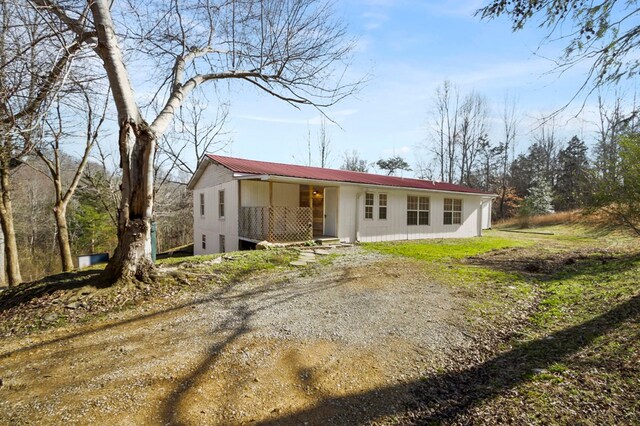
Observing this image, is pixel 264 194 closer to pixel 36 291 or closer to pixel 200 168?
pixel 200 168

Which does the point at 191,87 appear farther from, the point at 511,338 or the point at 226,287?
the point at 511,338

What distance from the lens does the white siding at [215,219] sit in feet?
39.8

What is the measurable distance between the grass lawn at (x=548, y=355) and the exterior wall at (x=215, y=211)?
7938 mm

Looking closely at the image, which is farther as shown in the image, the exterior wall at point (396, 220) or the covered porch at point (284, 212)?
the exterior wall at point (396, 220)

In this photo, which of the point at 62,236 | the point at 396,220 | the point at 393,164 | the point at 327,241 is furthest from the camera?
the point at 393,164

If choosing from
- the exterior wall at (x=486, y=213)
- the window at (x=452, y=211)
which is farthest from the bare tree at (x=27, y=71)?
the exterior wall at (x=486, y=213)

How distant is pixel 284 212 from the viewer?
39.6 ft

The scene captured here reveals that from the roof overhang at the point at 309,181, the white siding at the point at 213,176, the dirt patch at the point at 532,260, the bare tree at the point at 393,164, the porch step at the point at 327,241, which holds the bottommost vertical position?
the dirt patch at the point at 532,260

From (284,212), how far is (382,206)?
180 inches

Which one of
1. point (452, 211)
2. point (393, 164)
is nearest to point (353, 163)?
point (393, 164)

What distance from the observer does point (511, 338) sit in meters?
4.12

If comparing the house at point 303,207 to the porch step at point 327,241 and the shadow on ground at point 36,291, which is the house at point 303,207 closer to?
the porch step at point 327,241

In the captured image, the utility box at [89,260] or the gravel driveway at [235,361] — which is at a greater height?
the gravel driveway at [235,361]

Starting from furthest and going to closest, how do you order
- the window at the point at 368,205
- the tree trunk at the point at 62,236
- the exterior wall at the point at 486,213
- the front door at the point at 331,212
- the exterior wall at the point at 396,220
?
the exterior wall at the point at 486,213, the window at the point at 368,205, the exterior wall at the point at 396,220, the front door at the point at 331,212, the tree trunk at the point at 62,236
